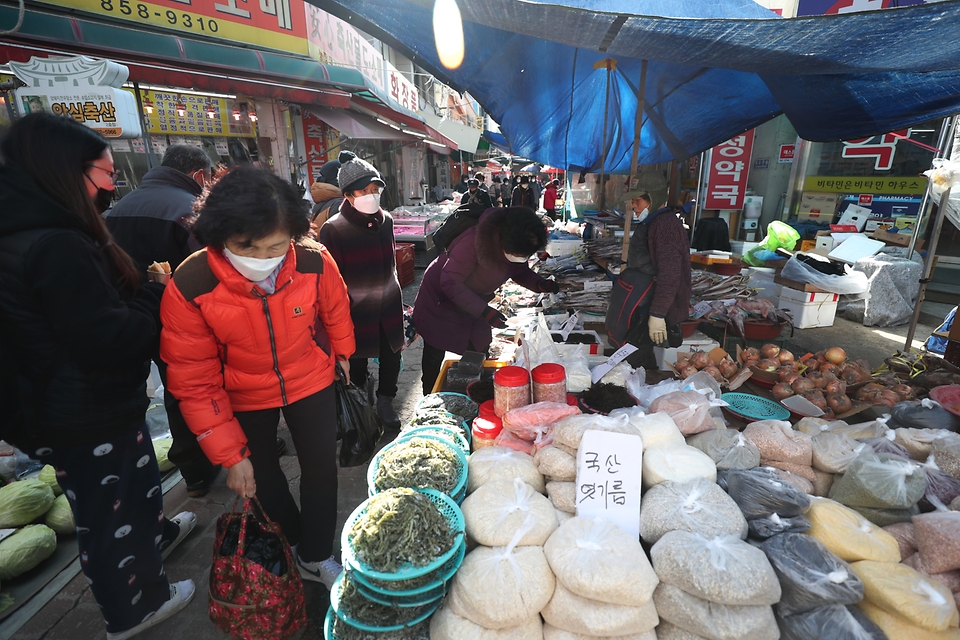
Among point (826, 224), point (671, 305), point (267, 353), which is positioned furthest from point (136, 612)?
point (826, 224)

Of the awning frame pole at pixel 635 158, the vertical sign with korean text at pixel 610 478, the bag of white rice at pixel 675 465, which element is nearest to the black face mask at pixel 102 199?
the vertical sign with korean text at pixel 610 478

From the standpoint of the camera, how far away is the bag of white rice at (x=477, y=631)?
4.45ft

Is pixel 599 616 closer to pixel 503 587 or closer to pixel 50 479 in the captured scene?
pixel 503 587

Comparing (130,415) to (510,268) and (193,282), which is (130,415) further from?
(510,268)

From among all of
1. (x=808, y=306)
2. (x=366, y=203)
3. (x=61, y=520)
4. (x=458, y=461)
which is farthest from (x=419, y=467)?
(x=808, y=306)

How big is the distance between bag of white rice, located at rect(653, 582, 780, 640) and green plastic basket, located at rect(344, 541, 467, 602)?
63 centimetres

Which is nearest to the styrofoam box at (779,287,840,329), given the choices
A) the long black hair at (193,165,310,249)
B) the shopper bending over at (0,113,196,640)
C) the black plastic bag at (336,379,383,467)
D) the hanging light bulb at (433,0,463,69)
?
the hanging light bulb at (433,0,463,69)

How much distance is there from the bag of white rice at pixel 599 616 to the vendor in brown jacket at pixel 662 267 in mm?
2262

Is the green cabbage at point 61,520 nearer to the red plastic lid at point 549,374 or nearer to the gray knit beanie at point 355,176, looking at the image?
the gray knit beanie at point 355,176

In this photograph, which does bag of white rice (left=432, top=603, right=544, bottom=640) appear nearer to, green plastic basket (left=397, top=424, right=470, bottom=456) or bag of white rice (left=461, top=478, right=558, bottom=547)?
bag of white rice (left=461, top=478, right=558, bottom=547)

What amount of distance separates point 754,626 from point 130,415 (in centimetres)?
228

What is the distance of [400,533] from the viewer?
146cm

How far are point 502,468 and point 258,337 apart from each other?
3.59 ft

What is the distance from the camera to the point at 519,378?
2.06 m
